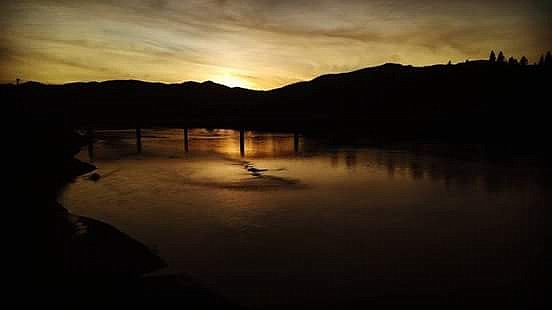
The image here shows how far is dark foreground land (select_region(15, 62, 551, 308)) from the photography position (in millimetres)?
8773

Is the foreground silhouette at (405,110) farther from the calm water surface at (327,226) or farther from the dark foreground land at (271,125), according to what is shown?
the calm water surface at (327,226)

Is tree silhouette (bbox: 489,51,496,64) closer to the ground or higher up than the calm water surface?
higher up

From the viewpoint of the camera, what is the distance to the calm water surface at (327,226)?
10.5 metres

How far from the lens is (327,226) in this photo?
15.7 meters

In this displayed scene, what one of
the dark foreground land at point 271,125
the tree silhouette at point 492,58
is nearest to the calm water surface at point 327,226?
the dark foreground land at point 271,125

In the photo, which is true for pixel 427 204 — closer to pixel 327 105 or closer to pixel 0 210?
pixel 0 210

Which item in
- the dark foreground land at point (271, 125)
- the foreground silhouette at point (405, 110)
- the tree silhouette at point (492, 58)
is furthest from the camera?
the tree silhouette at point (492, 58)

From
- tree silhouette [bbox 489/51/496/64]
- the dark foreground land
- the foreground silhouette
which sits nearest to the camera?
the dark foreground land

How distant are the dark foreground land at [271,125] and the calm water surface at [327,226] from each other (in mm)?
1132

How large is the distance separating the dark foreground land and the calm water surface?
1.13 meters

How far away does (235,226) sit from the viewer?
15844 millimetres

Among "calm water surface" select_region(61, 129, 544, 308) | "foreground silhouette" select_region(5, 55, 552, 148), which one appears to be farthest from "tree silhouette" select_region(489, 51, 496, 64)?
"calm water surface" select_region(61, 129, 544, 308)

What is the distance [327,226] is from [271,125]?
86412mm

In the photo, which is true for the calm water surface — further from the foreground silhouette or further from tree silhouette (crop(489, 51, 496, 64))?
tree silhouette (crop(489, 51, 496, 64))
